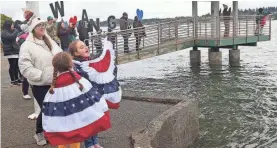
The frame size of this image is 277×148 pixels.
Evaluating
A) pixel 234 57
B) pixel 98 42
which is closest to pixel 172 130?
pixel 98 42

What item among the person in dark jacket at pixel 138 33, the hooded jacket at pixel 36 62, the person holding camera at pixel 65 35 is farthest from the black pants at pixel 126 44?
the hooded jacket at pixel 36 62

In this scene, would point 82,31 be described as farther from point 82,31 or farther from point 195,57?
point 195,57

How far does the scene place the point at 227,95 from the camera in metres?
13.4

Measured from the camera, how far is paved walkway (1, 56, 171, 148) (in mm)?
5602

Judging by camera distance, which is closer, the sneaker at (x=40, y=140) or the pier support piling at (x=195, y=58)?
the sneaker at (x=40, y=140)

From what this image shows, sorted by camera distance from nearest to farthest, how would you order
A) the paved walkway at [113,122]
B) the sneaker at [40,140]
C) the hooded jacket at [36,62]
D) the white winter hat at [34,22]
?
the hooded jacket at [36,62], the white winter hat at [34,22], the sneaker at [40,140], the paved walkway at [113,122]

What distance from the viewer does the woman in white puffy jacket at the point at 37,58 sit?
483 centimetres

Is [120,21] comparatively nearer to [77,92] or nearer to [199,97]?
[199,97]

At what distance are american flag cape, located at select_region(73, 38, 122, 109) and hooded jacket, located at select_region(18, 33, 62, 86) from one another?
0.58m

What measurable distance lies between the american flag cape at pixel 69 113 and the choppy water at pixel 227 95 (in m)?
3.79

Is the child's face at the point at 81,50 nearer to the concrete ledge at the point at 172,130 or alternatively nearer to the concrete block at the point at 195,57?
the concrete ledge at the point at 172,130

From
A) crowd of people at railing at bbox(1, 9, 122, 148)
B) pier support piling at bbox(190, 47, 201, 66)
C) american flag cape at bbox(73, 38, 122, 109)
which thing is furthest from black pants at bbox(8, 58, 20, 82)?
pier support piling at bbox(190, 47, 201, 66)

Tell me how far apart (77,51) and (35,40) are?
77 cm

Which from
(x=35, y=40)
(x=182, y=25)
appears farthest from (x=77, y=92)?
(x=182, y=25)
